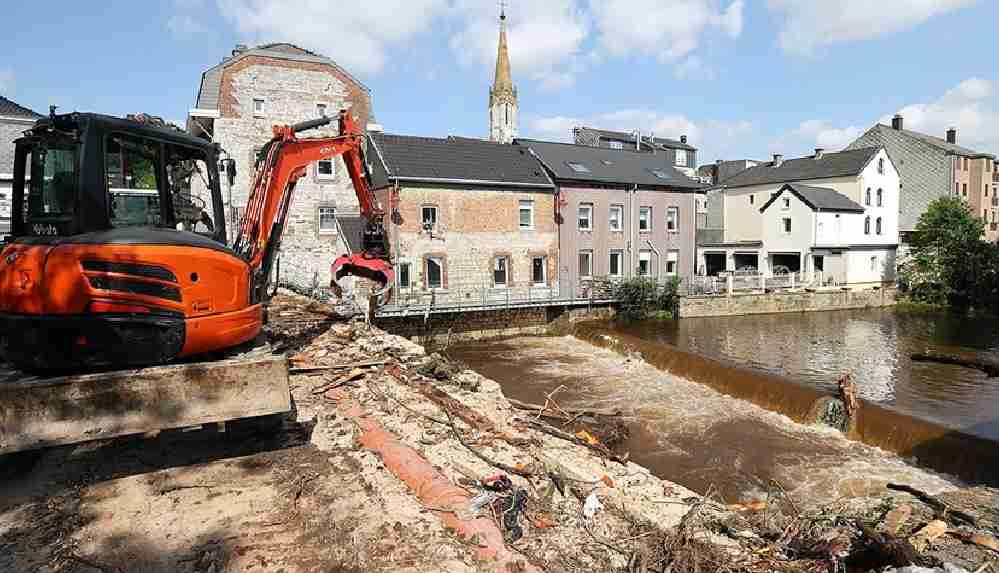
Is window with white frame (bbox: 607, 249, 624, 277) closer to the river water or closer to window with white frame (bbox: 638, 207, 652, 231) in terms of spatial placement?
window with white frame (bbox: 638, 207, 652, 231)

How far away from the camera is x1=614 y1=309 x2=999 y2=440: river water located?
14.3 m

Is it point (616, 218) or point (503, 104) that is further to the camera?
point (503, 104)

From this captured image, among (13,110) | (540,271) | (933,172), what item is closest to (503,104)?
(540,271)

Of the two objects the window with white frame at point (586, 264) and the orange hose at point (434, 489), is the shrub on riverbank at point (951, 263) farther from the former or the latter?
the orange hose at point (434, 489)

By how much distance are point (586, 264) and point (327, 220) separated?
1373 cm

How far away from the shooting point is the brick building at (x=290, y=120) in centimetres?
2734

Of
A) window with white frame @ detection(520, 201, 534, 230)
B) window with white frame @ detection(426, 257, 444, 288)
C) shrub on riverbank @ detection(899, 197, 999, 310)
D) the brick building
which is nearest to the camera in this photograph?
window with white frame @ detection(426, 257, 444, 288)

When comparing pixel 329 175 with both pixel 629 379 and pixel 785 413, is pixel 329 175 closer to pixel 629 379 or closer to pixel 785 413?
pixel 629 379

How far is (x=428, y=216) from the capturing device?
86.3 feet

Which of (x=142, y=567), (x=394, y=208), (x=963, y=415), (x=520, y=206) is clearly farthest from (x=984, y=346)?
(x=142, y=567)

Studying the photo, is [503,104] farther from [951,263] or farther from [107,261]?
[107,261]

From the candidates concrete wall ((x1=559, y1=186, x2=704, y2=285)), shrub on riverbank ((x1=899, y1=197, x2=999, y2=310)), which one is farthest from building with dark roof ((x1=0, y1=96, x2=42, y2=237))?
shrub on riverbank ((x1=899, y1=197, x2=999, y2=310))

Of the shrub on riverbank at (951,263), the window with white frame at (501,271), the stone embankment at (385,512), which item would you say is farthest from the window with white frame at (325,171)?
the shrub on riverbank at (951,263)

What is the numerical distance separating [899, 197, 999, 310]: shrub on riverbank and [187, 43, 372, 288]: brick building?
112 ft
